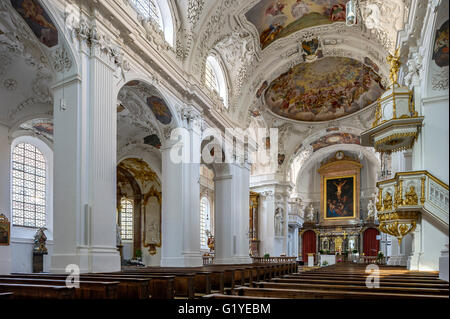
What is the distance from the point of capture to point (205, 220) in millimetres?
23297

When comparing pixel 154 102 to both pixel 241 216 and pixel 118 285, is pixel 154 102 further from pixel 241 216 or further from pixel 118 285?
pixel 118 285

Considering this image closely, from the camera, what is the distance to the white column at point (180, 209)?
1162 cm

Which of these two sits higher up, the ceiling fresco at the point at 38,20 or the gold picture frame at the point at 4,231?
the ceiling fresco at the point at 38,20

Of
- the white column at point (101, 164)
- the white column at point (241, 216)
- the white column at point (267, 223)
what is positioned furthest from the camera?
the white column at point (267, 223)

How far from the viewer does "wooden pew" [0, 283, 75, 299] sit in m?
3.89

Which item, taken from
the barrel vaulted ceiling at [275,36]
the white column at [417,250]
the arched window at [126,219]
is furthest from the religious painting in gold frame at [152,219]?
the white column at [417,250]

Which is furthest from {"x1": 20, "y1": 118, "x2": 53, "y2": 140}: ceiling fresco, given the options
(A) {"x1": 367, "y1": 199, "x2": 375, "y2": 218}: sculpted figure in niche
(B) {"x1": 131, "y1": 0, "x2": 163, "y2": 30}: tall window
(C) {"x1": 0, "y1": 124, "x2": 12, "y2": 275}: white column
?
(A) {"x1": 367, "y1": 199, "x2": 375, "y2": 218}: sculpted figure in niche

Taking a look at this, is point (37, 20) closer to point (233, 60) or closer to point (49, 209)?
point (49, 209)

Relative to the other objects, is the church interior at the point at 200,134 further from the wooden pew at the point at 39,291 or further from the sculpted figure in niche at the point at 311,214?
the sculpted figure in niche at the point at 311,214

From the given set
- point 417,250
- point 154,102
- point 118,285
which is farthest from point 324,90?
point 118,285

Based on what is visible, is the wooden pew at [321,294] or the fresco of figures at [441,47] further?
the fresco of figures at [441,47]

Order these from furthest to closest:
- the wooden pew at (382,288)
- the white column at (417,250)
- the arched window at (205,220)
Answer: the arched window at (205,220) → the white column at (417,250) → the wooden pew at (382,288)
